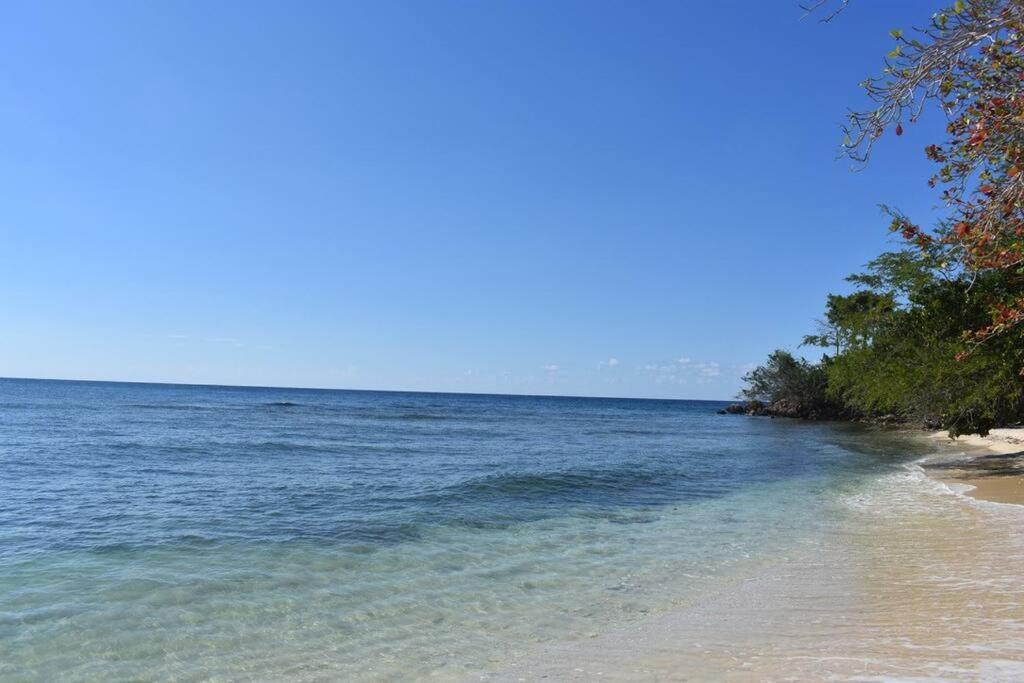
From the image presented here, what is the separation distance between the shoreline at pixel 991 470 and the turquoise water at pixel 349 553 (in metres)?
2.32

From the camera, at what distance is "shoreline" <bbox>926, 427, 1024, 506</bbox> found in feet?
50.5

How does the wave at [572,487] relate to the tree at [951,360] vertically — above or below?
below

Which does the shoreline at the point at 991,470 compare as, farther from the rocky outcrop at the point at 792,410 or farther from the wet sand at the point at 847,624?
the rocky outcrop at the point at 792,410

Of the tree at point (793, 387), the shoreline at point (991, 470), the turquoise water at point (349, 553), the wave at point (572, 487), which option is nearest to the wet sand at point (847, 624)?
the turquoise water at point (349, 553)

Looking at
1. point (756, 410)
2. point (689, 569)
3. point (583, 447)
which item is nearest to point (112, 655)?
point (689, 569)

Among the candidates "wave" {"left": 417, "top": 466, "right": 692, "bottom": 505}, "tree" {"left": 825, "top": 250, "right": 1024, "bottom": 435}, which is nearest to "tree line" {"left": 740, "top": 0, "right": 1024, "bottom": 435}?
"tree" {"left": 825, "top": 250, "right": 1024, "bottom": 435}

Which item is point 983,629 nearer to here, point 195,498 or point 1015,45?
point 1015,45

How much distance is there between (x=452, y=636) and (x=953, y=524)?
382 inches

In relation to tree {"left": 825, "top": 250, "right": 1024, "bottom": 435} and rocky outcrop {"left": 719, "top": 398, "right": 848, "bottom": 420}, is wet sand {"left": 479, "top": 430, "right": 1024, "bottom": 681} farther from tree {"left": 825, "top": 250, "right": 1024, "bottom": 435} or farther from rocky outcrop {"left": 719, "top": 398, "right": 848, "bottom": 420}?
rocky outcrop {"left": 719, "top": 398, "right": 848, "bottom": 420}

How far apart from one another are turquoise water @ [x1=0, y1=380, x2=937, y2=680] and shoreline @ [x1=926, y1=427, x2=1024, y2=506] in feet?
7.60

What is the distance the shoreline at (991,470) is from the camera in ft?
50.5

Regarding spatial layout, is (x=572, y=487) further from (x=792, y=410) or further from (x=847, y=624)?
(x=792, y=410)

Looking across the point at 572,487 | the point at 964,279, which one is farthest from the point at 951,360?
the point at 572,487

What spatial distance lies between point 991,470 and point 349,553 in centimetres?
1885
